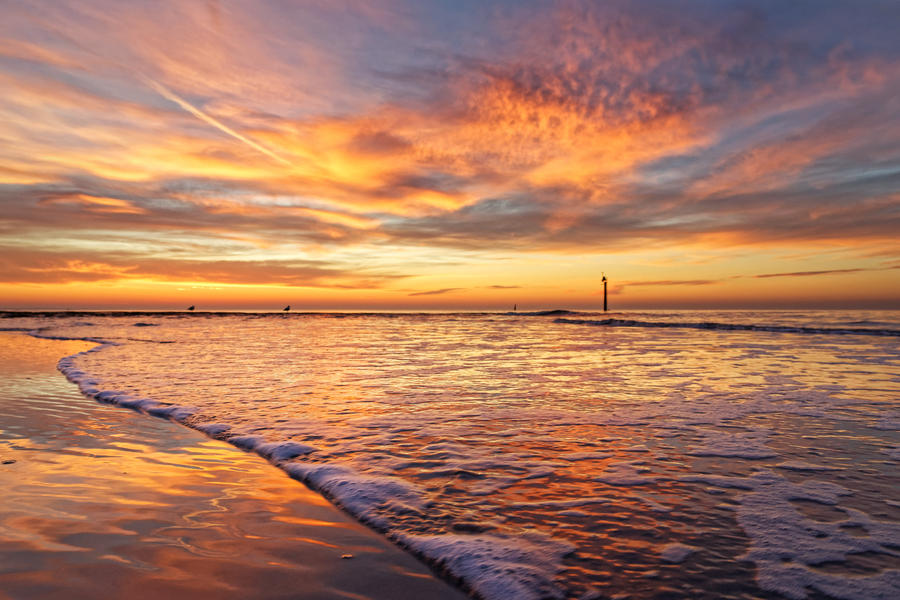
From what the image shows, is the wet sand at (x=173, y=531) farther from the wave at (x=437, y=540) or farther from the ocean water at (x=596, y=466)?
the ocean water at (x=596, y=466)

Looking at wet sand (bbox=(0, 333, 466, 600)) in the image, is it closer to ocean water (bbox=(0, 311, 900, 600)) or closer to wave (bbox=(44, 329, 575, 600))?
wave (bbox=(44, 329, 575, 600))

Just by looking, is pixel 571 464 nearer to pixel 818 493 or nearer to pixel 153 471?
pixel 818 493

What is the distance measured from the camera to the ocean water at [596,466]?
10.1 ft

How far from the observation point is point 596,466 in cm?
493

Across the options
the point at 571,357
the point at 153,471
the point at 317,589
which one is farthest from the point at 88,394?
the point at 571,357

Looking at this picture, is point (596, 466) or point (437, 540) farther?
point (596, 466)

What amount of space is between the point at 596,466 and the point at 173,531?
3722 mm

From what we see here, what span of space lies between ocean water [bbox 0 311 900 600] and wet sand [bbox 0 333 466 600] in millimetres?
322

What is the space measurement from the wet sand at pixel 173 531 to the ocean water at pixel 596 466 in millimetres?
322

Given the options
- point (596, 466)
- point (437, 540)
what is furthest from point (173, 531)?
point (596, 466)

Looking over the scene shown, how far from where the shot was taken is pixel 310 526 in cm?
374

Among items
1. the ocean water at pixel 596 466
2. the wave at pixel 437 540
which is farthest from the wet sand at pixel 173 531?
the ocean water at pixel 596 466

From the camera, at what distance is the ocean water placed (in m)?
3.08

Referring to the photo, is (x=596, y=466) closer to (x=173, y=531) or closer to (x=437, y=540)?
(x=437, y=540)
